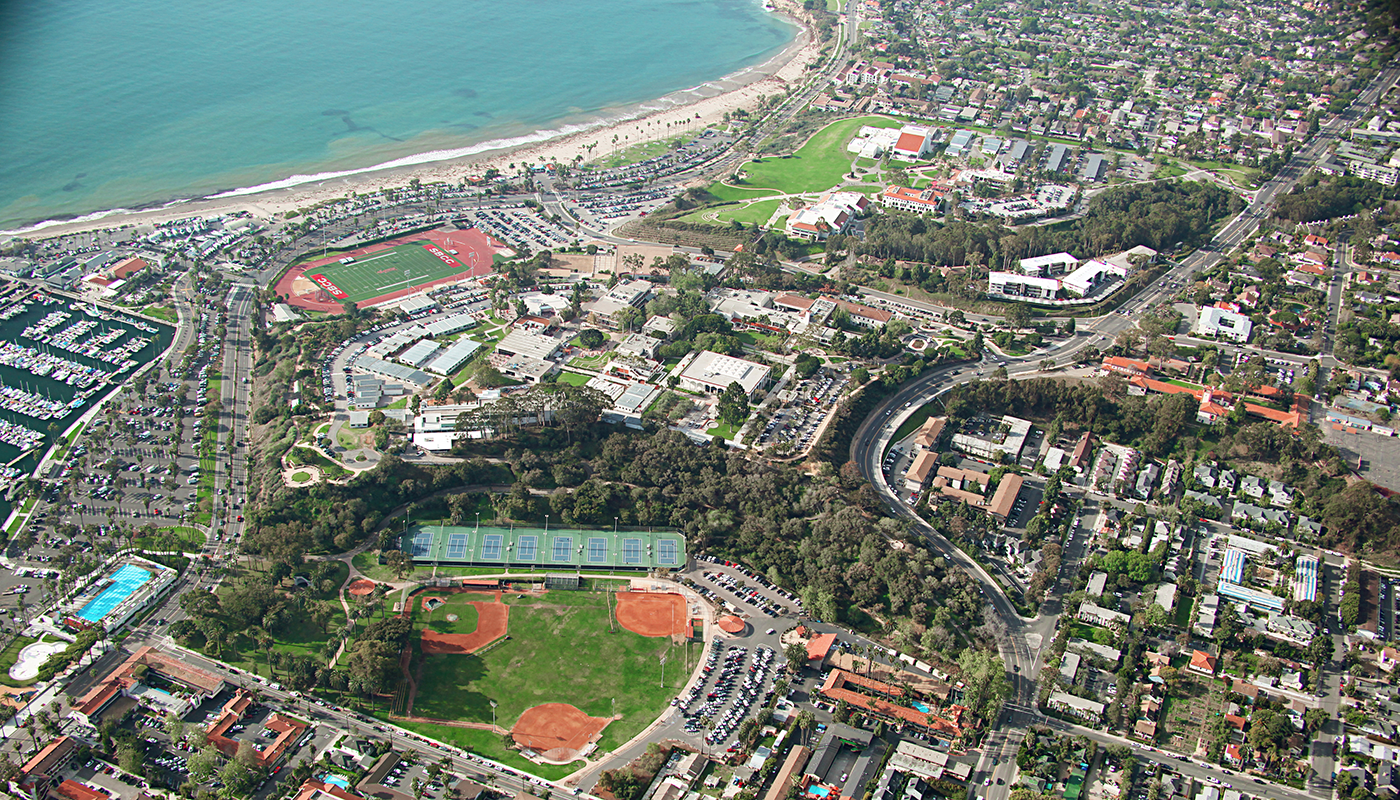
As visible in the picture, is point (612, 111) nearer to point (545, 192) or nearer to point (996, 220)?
point (545, 192)

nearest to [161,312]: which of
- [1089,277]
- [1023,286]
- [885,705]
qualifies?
[885,705]

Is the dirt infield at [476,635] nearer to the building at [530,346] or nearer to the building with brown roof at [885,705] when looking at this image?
the building with brown roof at [885,705]

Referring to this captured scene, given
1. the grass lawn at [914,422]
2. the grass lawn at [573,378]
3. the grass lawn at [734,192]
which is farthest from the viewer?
the grass lawn at [734,192]

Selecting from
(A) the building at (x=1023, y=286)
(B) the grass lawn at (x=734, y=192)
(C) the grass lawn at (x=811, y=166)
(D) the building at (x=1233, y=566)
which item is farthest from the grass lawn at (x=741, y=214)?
(D) the building at (x=1233, y=566)

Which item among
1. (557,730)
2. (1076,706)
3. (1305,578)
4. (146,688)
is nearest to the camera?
(557,730)

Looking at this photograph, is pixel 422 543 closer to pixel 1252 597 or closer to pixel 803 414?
pixel 803 414

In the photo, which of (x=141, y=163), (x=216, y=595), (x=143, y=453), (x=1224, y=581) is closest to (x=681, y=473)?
(x=216, y=595)

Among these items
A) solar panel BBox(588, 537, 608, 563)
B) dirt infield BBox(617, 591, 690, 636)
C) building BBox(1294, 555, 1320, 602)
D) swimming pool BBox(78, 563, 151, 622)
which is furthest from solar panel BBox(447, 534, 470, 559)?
building BBox(1294, 555, 1320, 602)
